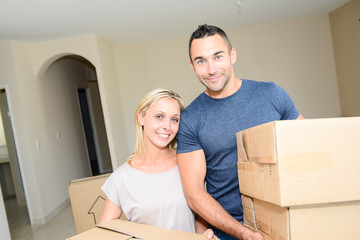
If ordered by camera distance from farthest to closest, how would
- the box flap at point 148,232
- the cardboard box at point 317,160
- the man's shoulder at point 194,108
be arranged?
the man's shoulder at point 194,108 < the box flap at point 148,232 < the cardboard box at point 317,160

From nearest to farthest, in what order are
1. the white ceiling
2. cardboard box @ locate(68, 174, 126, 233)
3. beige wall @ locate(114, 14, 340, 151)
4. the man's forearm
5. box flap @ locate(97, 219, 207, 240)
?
box flap @ locate(97, 219, 207, 240), the man's forearm, cardboard box @ locate(68, 174, 126, 233), the white ceiling, beige wall @ locate(114, 14, 340, 151)

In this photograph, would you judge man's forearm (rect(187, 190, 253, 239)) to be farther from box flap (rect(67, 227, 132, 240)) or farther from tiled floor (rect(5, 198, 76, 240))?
tiled floor (rect(5, 198, 76, 240))

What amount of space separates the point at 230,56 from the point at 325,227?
2.51ft

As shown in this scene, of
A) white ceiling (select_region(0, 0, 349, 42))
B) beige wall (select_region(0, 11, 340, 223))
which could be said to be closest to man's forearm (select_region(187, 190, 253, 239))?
white ceiling (select_region(0, 0, 349, 42))

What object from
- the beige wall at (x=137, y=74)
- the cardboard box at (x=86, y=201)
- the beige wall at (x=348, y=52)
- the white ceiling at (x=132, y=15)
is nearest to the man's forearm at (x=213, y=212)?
the cardboard box at (x=86, y=201)

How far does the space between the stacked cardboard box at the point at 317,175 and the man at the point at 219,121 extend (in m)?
0.40

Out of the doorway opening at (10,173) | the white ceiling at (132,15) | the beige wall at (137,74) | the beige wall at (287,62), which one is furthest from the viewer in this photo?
the beige wall at (287,62)

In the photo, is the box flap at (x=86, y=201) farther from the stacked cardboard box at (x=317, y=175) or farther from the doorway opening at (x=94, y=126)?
the doorway opening at (x=94, y=126)

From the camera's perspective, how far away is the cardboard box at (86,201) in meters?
1.68

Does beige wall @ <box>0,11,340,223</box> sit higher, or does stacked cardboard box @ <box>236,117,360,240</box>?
beige wall @ <box>0,11,340,223</box>

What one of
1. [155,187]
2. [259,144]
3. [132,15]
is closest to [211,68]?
[259,144]

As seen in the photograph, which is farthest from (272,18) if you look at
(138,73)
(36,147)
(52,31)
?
(36,147)

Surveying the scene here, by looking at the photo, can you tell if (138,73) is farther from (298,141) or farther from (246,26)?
(298,141)

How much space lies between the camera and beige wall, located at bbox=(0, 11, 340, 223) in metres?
4.40
